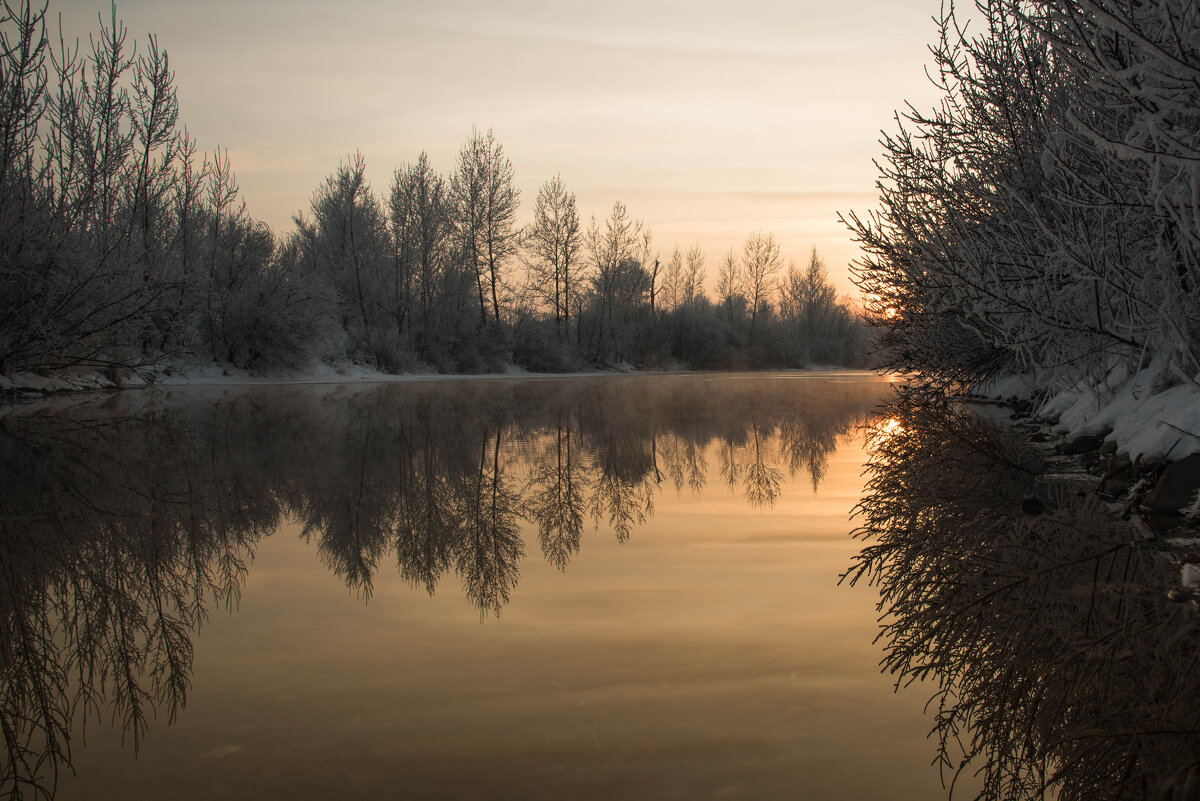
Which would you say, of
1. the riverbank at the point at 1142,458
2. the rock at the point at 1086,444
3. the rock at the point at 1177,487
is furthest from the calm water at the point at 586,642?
the rock at the point at 1086,444

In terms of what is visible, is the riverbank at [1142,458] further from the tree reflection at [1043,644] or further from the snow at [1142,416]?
the tree reflection at [1043,644]

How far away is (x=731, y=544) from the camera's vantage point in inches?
192

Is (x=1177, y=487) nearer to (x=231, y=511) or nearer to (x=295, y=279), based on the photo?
(x=231, y=511)

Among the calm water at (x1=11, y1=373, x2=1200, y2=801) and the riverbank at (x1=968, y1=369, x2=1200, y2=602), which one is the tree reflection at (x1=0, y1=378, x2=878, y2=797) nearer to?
the calm water at (x1=11, y1=373, x2=1200, y2=801)

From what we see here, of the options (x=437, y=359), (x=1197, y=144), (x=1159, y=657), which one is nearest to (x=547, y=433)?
(x=1197, y=144)

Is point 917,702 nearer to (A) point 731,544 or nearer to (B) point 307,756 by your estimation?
(B) point 307,756

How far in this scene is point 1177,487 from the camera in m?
5.48

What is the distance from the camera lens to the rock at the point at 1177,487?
17.8 feet

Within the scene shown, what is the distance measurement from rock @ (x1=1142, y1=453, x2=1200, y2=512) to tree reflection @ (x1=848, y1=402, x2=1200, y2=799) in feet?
1.23

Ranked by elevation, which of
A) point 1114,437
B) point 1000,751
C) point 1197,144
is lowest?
point 1000,751

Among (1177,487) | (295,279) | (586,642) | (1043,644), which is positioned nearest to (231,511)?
(586,642)

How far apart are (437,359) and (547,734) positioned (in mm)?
40625

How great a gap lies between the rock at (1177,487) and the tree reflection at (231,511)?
98.5 inches

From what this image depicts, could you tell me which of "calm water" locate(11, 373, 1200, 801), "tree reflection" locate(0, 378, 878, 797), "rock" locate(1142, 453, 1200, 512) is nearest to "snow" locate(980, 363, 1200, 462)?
"rock" locate(1142, 453, 1200, 512)
